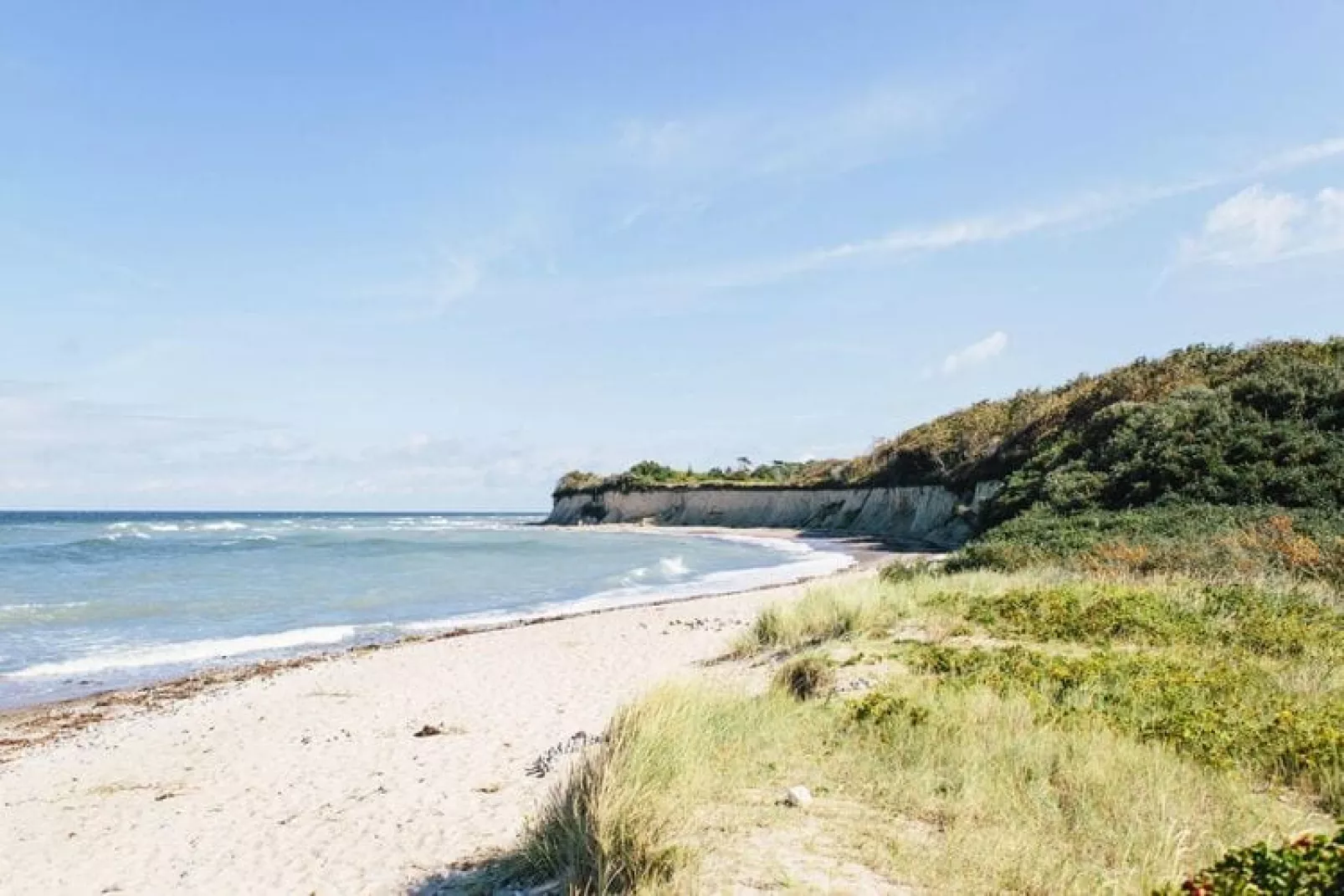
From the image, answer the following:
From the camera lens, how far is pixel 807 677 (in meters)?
10.0

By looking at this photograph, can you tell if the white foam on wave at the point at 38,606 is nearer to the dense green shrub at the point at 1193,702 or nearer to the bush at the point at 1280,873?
the dense green shrub at the point at 1193,702

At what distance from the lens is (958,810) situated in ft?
18.6

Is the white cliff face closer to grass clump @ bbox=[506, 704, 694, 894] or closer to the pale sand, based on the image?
the pale sand

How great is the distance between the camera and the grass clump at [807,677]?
9584 mm

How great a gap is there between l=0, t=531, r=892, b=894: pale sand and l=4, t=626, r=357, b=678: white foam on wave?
374 centimetres

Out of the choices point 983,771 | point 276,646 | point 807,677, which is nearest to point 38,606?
point 276,646

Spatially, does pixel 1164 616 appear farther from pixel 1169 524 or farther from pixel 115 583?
pixel 115 583

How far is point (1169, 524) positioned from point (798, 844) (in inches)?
672

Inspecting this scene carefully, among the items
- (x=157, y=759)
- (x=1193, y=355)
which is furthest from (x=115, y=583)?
(x=1193, y=355)

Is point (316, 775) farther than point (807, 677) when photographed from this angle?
No

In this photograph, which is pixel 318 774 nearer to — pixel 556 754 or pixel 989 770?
pixel 556 754

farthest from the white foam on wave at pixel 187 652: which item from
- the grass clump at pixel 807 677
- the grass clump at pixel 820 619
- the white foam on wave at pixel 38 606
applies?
the grass clump at pixel 807 677

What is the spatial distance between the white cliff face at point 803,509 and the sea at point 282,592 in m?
6.21

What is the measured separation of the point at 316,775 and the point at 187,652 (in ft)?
39.6
